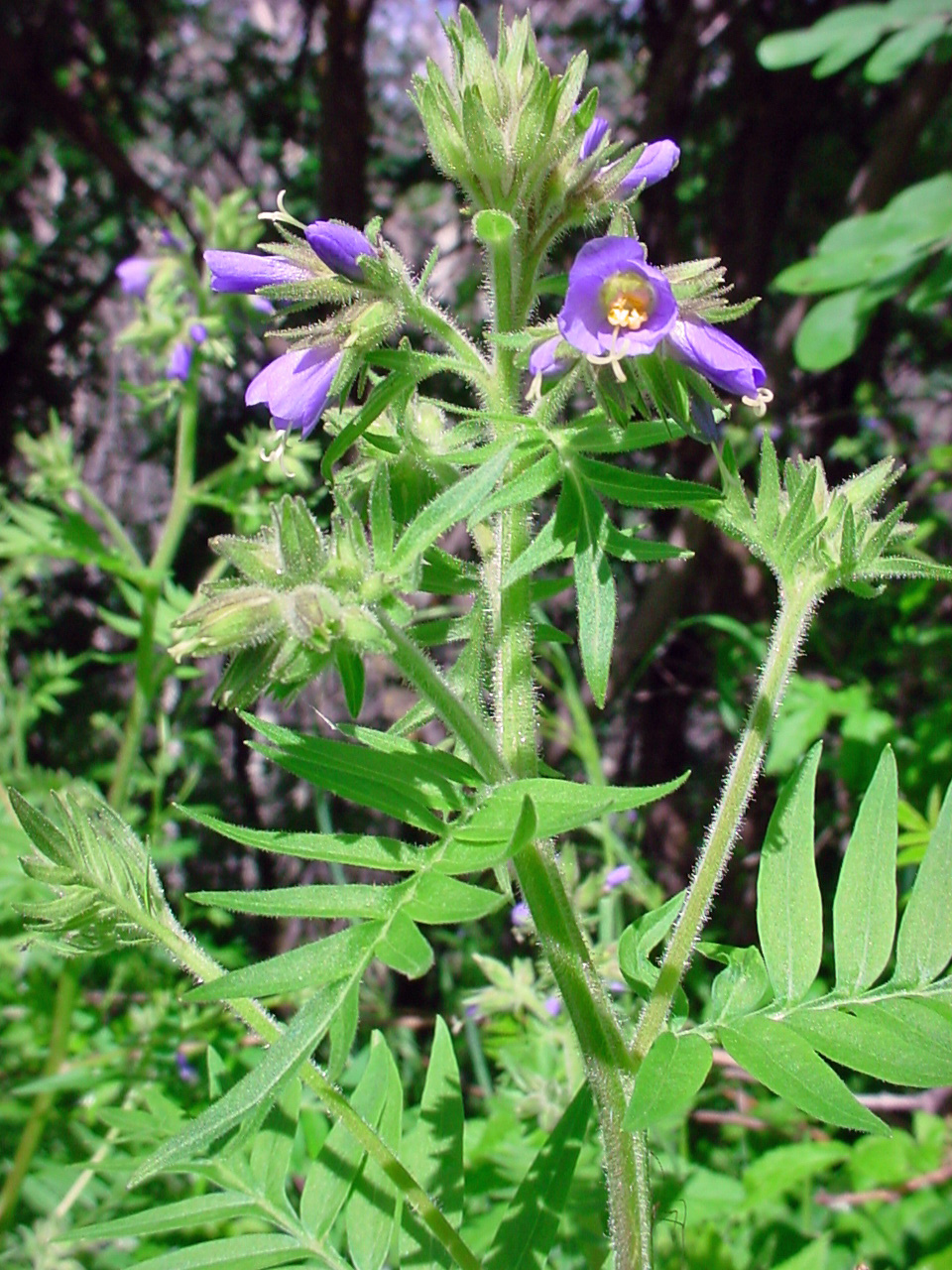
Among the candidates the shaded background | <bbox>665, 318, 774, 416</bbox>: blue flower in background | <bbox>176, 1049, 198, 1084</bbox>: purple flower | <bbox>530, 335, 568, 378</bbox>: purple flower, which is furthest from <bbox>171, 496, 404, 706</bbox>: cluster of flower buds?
the shaded background

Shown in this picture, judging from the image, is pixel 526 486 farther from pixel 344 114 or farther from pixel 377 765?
pixel 344 114

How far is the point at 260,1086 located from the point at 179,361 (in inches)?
95.5

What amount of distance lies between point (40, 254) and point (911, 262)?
13.4 ft

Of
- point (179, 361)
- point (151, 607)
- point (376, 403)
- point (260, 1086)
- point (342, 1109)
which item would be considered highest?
point (179, 361)

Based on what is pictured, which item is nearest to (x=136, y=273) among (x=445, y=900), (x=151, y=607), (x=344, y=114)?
(x=151, y=607)

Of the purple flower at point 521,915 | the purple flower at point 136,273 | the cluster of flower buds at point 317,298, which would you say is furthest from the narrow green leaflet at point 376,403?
the purple flower at point 136,273

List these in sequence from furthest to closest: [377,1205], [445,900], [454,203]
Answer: [454,203] < [377,1205] < [445,900]

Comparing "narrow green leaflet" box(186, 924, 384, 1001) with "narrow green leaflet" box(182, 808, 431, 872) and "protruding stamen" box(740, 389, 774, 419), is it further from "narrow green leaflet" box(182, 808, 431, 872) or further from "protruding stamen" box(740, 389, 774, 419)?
"protruding stamen" box(740, 389, 774, 419)

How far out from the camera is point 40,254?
4836mm

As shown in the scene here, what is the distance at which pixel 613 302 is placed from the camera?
102cm

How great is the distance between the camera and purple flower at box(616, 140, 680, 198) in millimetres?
1131

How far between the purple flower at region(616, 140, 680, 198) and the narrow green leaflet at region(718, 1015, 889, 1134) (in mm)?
867

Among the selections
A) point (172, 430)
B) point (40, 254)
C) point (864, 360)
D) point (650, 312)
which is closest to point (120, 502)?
point (172, 430)

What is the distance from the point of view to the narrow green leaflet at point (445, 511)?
95 cm
